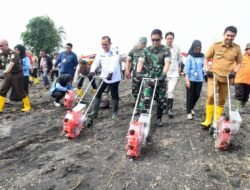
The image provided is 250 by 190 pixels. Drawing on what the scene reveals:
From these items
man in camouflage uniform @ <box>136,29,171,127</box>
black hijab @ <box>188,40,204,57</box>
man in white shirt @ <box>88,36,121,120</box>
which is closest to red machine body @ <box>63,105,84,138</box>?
man in white shirt @ <box>88,36,121,120</box>

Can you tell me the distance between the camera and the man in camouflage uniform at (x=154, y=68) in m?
6.55

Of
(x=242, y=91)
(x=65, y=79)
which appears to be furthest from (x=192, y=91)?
(x=65, y=79)

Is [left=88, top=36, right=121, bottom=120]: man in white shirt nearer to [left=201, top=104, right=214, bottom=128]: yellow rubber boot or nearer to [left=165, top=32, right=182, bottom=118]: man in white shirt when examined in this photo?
[left=165, top=32, right=182, bottom=118]: man in white shirt

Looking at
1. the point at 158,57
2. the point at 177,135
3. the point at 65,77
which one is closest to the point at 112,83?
the point at 158,57

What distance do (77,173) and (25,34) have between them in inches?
2064

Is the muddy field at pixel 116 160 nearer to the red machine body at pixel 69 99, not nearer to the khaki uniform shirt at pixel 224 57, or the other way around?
the khaki uniform shirt at pixel 224 57

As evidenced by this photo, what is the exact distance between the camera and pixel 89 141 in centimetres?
621

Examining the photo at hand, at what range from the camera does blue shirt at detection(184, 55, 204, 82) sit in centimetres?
738

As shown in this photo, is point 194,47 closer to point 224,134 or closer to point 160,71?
point 160,71

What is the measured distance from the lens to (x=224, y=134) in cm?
543

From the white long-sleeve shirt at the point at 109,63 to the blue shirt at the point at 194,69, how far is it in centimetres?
151

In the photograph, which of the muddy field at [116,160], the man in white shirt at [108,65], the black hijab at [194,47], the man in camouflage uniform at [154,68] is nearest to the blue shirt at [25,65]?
the muddy field at [116,160]

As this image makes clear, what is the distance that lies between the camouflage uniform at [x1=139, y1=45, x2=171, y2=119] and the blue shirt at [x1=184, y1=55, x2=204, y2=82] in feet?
3.00

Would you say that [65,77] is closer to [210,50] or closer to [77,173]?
[210,50]
